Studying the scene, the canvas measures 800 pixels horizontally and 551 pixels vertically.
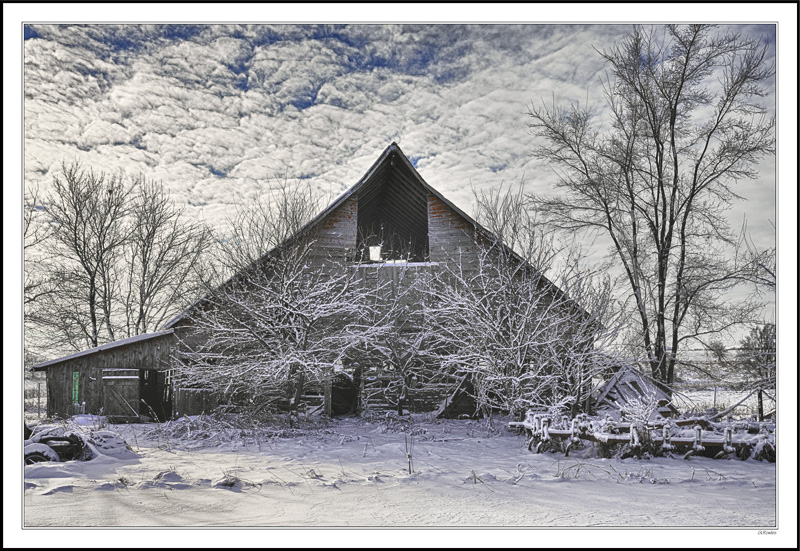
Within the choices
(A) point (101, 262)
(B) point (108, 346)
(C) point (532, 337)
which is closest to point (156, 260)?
(A) point (101, 262)

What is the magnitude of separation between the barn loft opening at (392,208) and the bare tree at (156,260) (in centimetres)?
819

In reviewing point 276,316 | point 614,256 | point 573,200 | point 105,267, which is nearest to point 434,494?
point 276,316

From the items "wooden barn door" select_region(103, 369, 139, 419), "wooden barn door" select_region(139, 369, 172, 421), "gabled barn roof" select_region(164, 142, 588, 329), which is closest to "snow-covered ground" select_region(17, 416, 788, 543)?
"gabled barn roof" select_region(164, 142, 588, 329)

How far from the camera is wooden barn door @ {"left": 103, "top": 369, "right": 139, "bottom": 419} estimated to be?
45.8 ft

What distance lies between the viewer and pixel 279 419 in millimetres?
12031

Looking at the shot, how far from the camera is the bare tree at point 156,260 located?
76.1 feet

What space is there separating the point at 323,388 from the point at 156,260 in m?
14.7

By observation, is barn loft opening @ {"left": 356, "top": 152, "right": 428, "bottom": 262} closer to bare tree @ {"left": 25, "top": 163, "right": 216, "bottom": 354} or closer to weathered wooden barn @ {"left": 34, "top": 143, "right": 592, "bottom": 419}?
weathered wooden barn @ {"left": 34, "top": 143, "right": 592, "bottom": 419}

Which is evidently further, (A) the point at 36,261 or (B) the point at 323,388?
(A) the point at 36,261

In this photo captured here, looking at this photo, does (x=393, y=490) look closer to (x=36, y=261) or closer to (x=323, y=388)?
(x=323, y=388)

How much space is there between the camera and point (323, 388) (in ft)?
46.7

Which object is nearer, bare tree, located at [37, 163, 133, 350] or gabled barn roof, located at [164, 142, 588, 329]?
gabled barn roof, located at [164, 142, 588, 329]

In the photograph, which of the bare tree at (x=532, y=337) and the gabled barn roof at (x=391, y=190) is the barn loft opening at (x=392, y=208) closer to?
the gabled barn roof at (x=391, y=190)

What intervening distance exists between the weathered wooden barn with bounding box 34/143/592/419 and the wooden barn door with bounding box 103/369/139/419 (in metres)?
0.02
